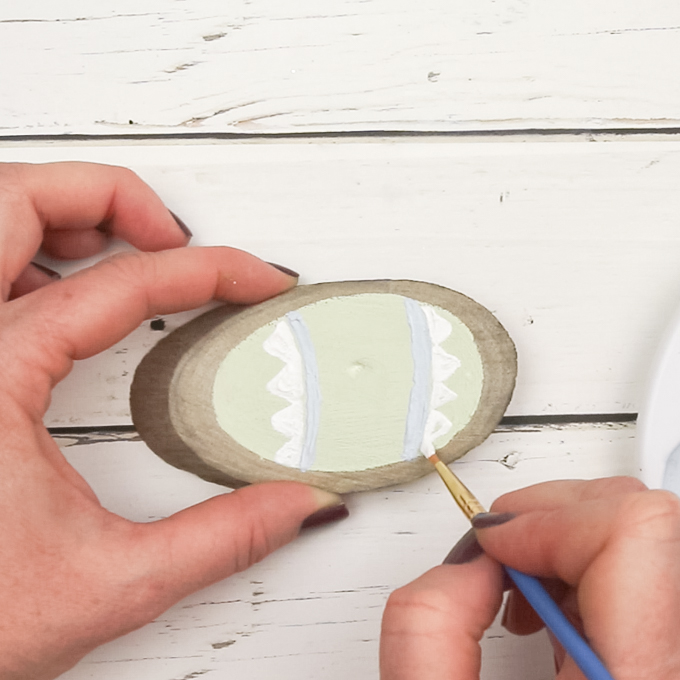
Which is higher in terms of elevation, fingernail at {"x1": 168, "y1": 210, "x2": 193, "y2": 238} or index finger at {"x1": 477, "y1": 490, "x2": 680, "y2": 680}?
fingernail at {"x1": 168, "y1": 210, "x2": 193, "y2": 238}

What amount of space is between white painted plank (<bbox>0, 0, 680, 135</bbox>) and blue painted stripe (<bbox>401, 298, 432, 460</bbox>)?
0.16 metres

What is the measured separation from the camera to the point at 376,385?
1.45 feet

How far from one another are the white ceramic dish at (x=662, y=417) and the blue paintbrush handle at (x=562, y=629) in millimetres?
159

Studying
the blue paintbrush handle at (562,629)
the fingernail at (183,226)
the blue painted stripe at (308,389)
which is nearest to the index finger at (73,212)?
the fingernail at (183,226)

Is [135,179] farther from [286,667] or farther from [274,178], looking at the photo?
[286,667]

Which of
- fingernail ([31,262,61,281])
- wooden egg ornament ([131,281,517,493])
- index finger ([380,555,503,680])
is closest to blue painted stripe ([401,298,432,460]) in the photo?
wooden egg ornament ([131,281,517,493])

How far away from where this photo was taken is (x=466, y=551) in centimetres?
39

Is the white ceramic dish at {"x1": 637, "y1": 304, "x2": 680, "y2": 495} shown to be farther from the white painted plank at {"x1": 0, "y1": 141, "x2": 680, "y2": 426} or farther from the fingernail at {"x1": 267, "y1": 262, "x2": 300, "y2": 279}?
the fingernail at {"x1": 267, "y1": 262, "x2": 300, "y2": 279}

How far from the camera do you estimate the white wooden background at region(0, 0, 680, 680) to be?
0.45 meters

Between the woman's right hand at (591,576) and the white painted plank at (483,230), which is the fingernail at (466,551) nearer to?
the woman's right hand at (591,576)

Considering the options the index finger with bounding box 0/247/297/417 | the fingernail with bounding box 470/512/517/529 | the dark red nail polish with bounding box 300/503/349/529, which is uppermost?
the index finger with bounding box 0/247/297/417

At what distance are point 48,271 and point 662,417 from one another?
48 cm

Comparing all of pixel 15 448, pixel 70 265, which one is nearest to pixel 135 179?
pixel 70 265

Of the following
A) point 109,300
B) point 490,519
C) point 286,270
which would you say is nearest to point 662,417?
point 490,519
